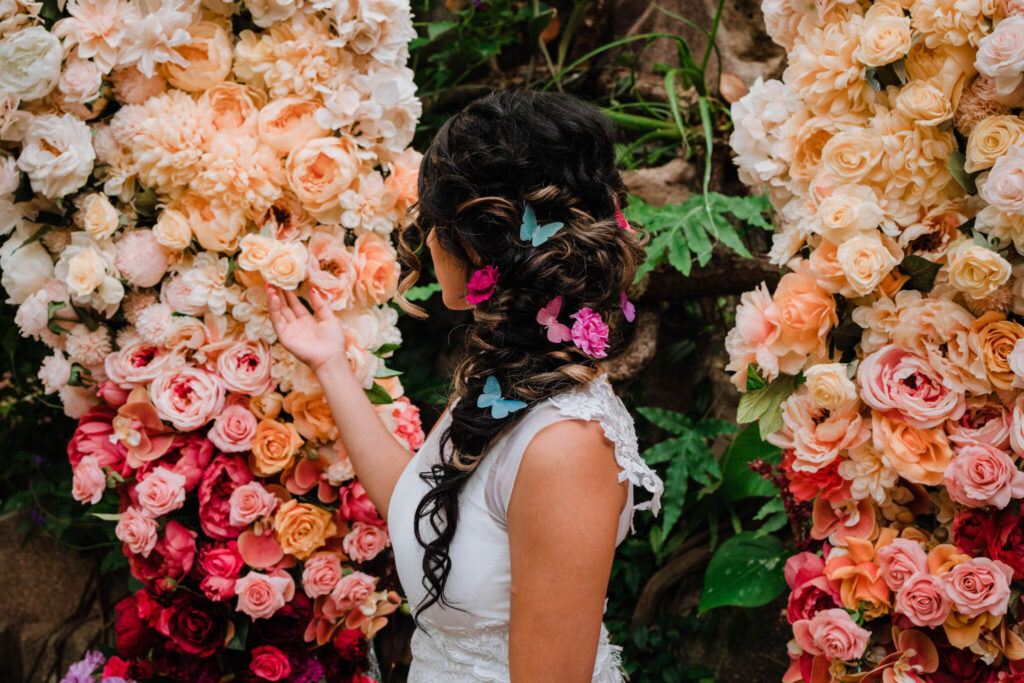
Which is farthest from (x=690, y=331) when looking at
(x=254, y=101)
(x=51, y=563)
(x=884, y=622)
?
(x=51, y=563)

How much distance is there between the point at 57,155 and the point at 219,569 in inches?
34.5

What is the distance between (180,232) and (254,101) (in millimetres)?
320

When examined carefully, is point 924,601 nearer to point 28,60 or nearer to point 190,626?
point 190,626

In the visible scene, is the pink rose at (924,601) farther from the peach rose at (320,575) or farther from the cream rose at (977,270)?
the peach rose at (320,575)

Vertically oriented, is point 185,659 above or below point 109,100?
below

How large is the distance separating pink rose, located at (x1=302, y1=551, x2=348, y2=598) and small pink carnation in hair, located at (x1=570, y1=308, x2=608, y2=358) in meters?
0.77

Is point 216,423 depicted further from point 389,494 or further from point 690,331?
point 690,331

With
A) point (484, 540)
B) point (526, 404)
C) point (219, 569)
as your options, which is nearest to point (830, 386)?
point (526, 404)

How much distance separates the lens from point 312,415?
165cm

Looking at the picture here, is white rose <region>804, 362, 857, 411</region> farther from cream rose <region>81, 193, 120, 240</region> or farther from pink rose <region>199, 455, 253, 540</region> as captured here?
cream rose <region>81, 193, 120, 240</region>

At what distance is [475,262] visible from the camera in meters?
1.33

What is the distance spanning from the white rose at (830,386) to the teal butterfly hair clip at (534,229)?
0.57 m

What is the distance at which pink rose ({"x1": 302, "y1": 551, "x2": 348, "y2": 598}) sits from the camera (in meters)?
1.57

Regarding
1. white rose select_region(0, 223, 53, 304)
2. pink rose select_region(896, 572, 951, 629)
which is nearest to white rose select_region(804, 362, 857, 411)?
pink rose select_region(896, 572, 951, 629)
